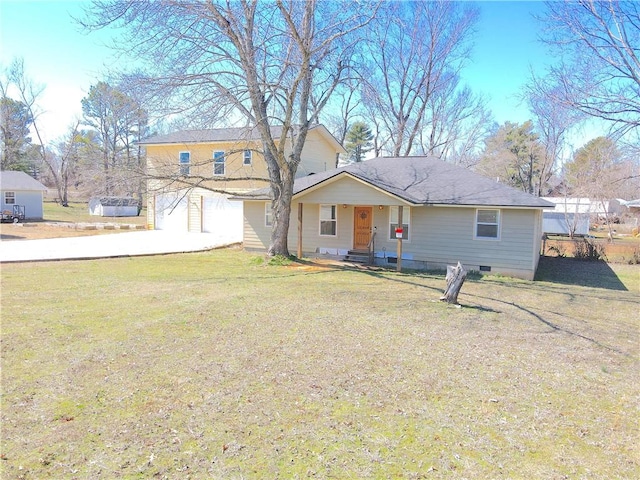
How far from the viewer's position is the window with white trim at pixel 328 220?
16.6m

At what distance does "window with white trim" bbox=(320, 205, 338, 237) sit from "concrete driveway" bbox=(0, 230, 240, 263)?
204 inches

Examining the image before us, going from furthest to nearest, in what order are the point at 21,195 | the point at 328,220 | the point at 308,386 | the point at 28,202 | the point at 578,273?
1. the point at 28,202
2. the point at 21,195
3. the point at 328,220
4. the point at 578,273
5. the point at 308,386

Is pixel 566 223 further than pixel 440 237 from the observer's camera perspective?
Yes

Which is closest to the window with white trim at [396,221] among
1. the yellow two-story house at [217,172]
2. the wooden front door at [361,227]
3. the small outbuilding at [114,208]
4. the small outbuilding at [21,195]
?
the wooden front door at [361,227]

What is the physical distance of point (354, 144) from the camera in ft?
135

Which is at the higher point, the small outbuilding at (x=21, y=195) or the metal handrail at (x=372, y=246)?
the small outbuilding at (x=21, y=195)

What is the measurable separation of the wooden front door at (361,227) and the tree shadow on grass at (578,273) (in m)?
6.09

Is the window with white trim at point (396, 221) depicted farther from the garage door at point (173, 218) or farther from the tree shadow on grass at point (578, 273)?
the garage door at point (173, 218)

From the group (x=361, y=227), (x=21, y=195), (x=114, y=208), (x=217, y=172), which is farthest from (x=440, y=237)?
(x=114, y=208)

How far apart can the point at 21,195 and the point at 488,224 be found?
103 feet

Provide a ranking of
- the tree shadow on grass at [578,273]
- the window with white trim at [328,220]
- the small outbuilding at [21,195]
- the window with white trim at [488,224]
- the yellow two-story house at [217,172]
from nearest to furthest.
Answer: the tree shadow on grass at [578,273] < the window with white trim at [488,224] < the window with white trim at [328,220] < the yellow two-story house at [217,172] < the small outbuilding at [21,195]

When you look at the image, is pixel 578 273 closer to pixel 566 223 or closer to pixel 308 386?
pixel 308 386

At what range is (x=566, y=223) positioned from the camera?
30.8 meters

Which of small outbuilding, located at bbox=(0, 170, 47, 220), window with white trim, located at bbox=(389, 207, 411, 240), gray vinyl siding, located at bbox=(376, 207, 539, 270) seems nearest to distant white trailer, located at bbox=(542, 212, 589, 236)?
gray vinyl siding, located at bbox=(376, 207, 539, 270)
